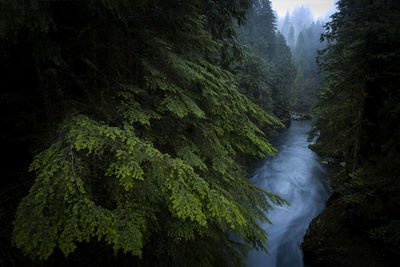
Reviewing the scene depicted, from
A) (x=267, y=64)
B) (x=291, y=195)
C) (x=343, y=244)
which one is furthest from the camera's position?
(x=267, y=64)

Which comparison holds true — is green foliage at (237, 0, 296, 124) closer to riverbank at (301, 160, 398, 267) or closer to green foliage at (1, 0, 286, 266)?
riverbank at (301, 160, 398, 267)

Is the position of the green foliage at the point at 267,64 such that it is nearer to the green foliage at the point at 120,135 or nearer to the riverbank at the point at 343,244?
the riverbank at the point at 343,244

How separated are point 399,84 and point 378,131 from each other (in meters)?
2.18

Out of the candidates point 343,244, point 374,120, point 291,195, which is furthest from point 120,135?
point 291,195

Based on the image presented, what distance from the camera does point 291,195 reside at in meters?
12.8

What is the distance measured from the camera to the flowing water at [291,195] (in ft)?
26.3

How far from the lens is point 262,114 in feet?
12.7

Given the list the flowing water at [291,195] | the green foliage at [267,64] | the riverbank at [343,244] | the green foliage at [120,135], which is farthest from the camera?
the green foliage at [267,64]

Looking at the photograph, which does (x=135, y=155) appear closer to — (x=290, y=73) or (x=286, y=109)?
(x=286, y=109)

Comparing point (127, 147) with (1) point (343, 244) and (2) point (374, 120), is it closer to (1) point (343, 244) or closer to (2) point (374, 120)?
(1) point (343, 244)

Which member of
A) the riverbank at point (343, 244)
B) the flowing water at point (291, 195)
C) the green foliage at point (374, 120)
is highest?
the green foliage at point (374, 120)

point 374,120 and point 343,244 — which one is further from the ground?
point 374,120

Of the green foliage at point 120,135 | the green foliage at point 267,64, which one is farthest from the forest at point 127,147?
the green foliage at point 267,64

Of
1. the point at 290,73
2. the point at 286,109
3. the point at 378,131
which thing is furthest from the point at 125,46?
the point at 290,73
